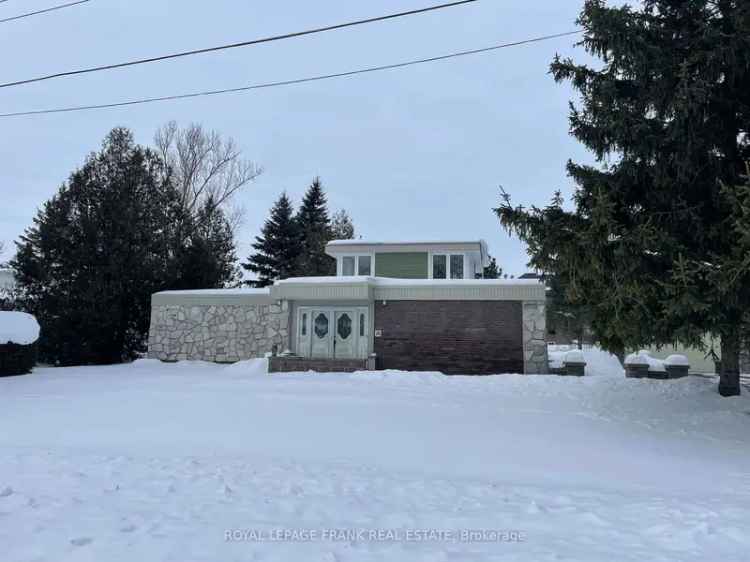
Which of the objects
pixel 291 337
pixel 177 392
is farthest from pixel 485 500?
pixel 291 337

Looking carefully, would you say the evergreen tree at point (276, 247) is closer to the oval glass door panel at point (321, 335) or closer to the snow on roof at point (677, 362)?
the oval glass door panel at point (321, 335)

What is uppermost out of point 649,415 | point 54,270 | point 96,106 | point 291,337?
point 96,106

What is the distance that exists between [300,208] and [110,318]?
20284 mm

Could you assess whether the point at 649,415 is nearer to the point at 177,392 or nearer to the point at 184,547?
the point at 184,547

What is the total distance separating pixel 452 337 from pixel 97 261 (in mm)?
15425

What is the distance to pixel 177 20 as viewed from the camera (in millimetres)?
10000

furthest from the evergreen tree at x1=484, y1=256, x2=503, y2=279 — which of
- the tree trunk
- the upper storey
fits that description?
the tree trunk

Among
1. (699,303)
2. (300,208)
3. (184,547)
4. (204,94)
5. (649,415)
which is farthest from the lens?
(300,208)

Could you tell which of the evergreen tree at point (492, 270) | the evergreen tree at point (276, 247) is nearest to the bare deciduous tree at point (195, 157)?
the evergreen tree at point (276, 247)

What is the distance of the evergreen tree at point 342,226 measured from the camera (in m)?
36.3

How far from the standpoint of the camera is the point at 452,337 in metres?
16.8

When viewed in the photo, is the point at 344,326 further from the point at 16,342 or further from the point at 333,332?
the point at 16,342

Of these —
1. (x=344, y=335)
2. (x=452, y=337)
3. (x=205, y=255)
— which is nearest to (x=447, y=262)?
(x=452, y=337)

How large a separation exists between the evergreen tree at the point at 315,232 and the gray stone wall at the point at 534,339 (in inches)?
664
